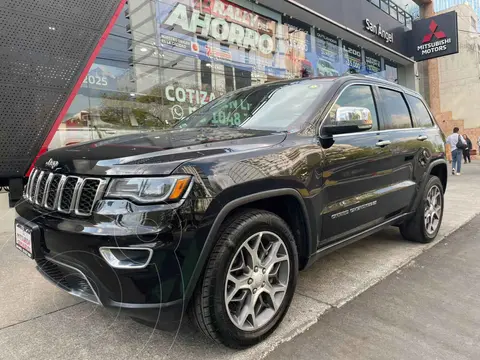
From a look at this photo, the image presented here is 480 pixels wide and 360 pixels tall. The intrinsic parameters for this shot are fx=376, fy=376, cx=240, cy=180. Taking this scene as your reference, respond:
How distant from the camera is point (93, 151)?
2.19m

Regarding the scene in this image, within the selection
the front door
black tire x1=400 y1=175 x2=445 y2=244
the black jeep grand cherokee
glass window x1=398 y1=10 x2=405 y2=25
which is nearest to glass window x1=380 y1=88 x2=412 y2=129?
the front door

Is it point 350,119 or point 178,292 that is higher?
point 350,119

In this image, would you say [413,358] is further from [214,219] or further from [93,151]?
[93,151]

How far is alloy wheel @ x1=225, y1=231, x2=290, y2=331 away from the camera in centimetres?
220

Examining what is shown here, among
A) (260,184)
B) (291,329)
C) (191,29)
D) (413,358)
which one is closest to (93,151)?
(260,184)

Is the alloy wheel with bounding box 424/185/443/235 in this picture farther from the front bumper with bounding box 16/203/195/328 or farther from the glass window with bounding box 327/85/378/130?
the front bumper with bounding box 16/203/195/328

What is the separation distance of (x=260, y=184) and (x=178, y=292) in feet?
2.54

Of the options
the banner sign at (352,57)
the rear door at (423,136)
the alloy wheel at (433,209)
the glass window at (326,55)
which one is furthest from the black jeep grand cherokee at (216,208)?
the banner sign at (352,57)

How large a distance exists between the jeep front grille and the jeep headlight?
0.09 metres

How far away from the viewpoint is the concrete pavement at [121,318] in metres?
2.30

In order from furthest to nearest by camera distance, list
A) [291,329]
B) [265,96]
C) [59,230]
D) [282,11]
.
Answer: [282,11] < [265,96] < [291,329] < [59,230]

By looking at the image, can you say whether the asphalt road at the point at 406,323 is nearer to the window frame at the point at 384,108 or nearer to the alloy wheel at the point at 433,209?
the alloy wheel at the point at 433,209

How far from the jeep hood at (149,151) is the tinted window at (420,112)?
8.24 feet

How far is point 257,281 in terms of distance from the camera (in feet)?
7.55
